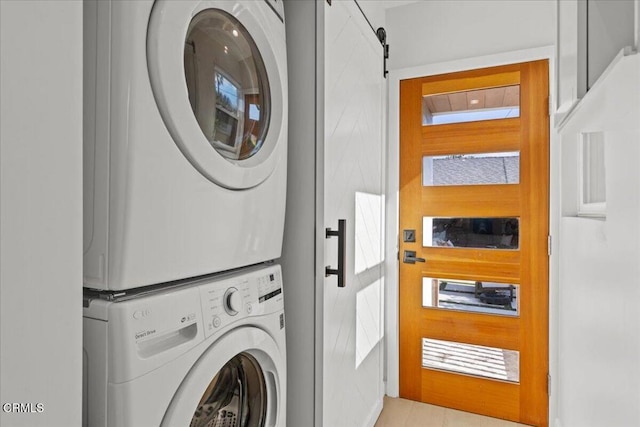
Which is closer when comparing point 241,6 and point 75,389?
point 75,389

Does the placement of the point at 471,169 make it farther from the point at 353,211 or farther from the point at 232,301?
Answer: the point at 232,301

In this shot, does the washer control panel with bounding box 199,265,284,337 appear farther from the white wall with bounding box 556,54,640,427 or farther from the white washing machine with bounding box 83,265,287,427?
the white wall with bounding box 556,54,640,427

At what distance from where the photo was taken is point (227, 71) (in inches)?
35.5

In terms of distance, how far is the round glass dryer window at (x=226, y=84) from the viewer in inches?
31.9

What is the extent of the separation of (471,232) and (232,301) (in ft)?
5.94

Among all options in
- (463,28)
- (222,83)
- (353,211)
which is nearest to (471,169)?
(463,28)

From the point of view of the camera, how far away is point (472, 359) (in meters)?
2.26

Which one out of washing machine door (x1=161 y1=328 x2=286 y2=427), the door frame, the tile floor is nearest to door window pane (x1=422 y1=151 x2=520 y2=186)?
the door frame

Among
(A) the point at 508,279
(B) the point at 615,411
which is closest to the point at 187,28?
(B) the point at 615,411

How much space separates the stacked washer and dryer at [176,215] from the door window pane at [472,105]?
5.28 ft

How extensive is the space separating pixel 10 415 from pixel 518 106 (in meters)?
2.48

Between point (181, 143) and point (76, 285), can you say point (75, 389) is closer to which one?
point (76, 285)

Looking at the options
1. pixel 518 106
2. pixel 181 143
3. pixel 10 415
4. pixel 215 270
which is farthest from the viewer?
pixel 518 106

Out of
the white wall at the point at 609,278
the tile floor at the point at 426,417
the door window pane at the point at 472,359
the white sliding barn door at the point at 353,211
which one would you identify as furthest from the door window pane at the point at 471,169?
the tile floor at the point at 426,417
